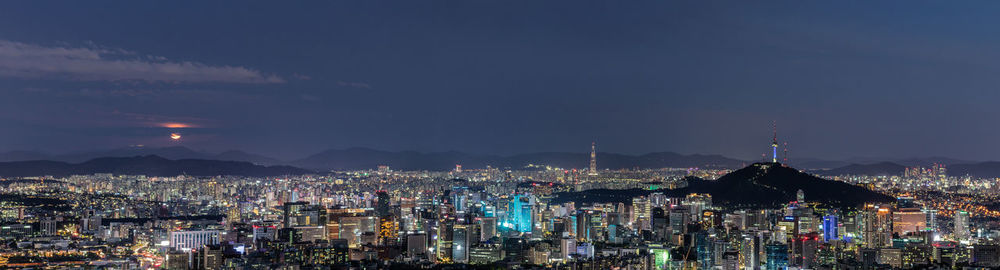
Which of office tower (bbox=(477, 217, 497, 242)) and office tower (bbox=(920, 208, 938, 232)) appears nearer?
office tower (bbox=(477, 217, 497, 242))

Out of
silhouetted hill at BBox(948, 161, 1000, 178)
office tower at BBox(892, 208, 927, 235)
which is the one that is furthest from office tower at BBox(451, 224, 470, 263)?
silhouetted hill at BBox(948, 161, 1000, 178)

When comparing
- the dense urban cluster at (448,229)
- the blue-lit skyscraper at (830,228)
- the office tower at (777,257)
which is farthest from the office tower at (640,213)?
the office tower at (777,257)

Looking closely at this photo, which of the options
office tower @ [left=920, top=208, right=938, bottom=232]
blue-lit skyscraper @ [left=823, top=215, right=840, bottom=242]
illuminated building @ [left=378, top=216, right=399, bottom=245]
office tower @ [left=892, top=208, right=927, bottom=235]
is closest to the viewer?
illuminated building @ [left=378, top=216, right=399, bottom=245]

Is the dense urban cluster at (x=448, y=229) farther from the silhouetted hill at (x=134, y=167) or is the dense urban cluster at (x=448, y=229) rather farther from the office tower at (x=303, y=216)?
the silhouetted hill at (x=134, y=167)

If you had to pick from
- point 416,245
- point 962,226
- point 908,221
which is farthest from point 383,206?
point 962,226

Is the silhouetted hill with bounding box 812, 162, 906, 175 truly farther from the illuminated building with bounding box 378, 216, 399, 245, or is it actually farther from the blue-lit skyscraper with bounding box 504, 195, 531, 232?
the illuminated building with bounding box 378, 216, 399, 245

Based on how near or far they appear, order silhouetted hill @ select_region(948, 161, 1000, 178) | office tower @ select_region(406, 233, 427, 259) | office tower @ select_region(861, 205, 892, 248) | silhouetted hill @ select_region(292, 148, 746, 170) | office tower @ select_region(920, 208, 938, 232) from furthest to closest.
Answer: silhouetted hill @ select_region(292, 148, 746, 170) < silhouetted hill @ select_region(948, 161, 1000, 178) < office tower @ select_region(920, 208, 938, 232) < office tower @ select_region(861, 205, 892, 248) < office tower @ select_region(406, 233, 427, 259)

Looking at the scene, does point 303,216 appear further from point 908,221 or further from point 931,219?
point 931,219
